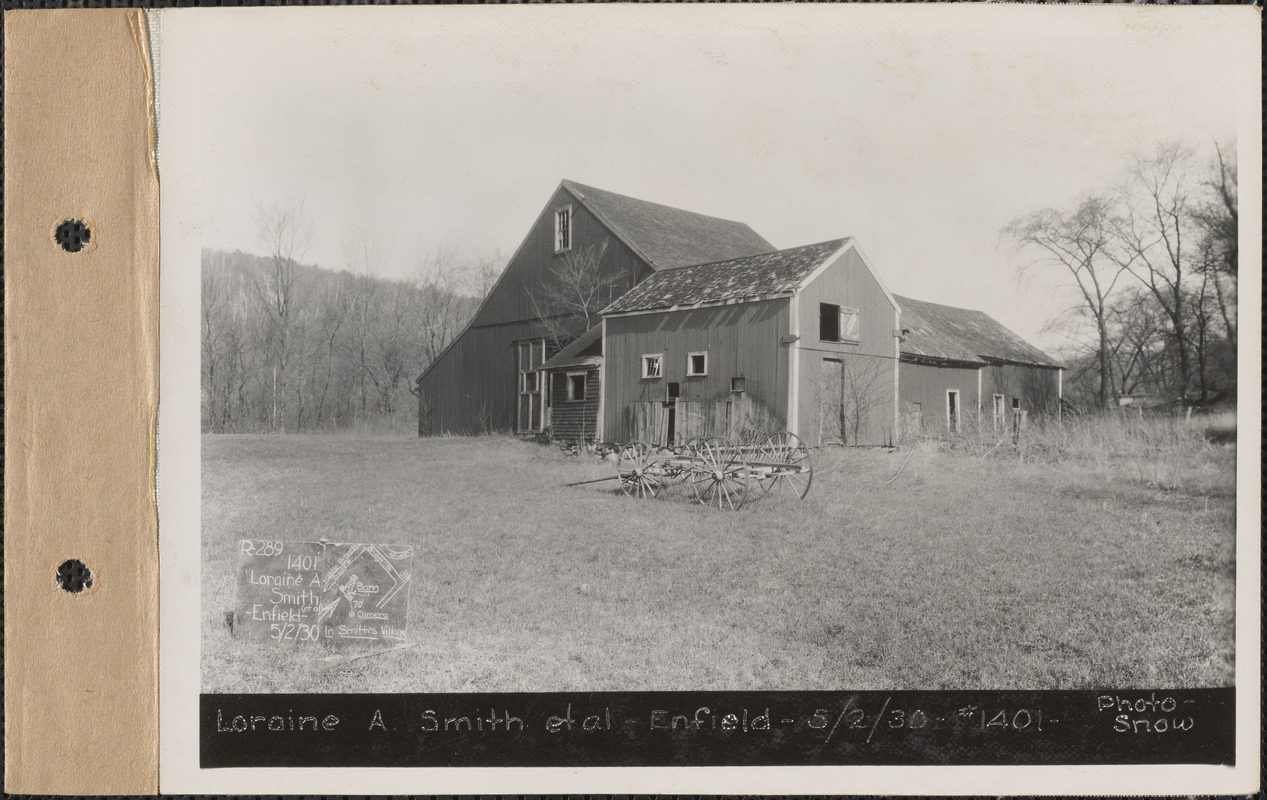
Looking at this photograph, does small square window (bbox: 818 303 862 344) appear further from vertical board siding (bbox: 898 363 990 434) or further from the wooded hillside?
the wooded hillside

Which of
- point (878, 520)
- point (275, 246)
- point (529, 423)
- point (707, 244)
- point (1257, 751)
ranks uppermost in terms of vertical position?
point (707, 244)

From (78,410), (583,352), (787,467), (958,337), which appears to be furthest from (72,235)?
(958,337)

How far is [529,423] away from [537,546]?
1855 mm

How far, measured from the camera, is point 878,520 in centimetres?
383

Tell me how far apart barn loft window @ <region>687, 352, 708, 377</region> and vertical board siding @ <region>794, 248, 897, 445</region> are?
729mm

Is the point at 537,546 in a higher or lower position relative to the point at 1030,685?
higher

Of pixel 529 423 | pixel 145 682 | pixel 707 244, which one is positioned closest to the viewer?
pixel 145 682

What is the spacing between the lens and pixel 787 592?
3514 millimetres

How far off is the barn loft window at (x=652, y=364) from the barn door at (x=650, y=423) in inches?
9.5

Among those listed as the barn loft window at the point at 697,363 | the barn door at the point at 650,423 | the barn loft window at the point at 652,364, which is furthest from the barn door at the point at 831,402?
the barn loft window at the point at 652,364

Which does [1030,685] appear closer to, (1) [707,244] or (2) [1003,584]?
(2) [1003,584]

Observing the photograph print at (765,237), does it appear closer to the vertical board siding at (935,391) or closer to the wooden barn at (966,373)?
the wooden barn at (966,373)

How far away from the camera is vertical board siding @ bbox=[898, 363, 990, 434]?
177 inches

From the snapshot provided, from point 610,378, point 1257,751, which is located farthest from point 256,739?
point 1257,751
